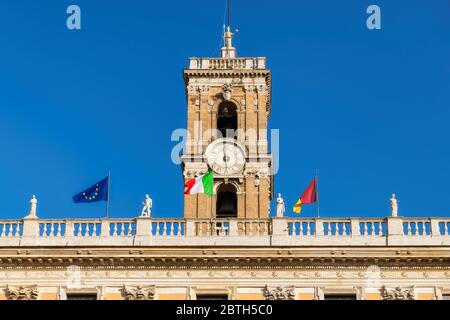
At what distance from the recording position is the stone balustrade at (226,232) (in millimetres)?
48562

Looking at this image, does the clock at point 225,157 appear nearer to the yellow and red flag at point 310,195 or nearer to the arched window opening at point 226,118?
the arched window opening at point 226,118

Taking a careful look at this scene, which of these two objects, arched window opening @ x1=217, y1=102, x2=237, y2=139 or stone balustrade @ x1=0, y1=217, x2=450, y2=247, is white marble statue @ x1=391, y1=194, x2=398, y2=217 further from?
arched window opening @ x1=217, y1=102, x2=237, y2=139

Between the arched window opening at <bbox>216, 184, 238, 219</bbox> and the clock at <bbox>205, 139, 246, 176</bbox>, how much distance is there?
987mm

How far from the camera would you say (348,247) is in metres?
48.0

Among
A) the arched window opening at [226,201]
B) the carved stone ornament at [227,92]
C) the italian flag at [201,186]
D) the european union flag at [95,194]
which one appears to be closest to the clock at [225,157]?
the arched window opening at [226,201]

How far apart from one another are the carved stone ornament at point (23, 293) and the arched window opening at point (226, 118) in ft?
69.2

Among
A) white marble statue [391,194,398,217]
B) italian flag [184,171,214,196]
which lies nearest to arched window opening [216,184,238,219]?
italian flag [184,171,214,196]

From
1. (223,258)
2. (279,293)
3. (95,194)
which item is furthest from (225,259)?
(95,194)

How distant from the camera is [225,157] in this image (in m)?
64.2

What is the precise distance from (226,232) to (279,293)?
154 inches

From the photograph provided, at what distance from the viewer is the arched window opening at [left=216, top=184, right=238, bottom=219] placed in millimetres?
63969

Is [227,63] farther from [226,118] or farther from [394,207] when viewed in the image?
[394,207]
